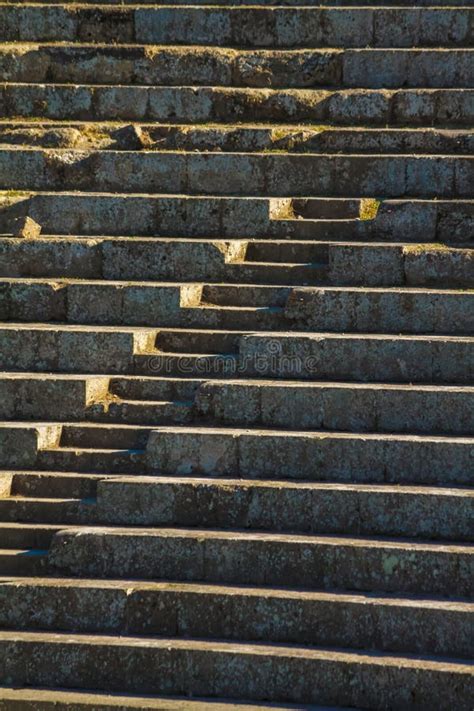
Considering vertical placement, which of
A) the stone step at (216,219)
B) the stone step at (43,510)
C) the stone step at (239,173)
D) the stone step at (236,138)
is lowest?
the stone step at (43,510)

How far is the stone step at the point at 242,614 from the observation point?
8.52 meters

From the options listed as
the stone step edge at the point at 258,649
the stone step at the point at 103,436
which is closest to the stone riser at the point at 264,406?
the stone step at the point at 103,436

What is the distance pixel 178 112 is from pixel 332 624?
7710 mm

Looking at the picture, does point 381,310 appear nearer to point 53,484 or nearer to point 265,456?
point 265,456

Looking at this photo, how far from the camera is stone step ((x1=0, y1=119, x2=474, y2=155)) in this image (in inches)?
535

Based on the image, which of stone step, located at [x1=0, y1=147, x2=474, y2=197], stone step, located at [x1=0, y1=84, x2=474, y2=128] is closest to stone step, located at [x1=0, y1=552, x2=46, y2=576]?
stone step, located at [x1=0, y1=147, x2=474, y2=197]

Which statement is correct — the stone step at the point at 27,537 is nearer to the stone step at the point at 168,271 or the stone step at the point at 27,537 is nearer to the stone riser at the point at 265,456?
the stone riser at the point at 265,456

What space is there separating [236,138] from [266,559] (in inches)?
244

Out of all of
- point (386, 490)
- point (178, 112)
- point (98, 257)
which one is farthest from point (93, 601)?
point (178, 112)

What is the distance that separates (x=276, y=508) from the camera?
9.55 meters

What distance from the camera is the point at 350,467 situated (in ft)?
32.1

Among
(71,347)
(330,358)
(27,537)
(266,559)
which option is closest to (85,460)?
(27,537)

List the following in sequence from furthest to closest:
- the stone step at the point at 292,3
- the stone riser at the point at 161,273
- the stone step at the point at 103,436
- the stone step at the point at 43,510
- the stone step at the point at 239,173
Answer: the stone step at the point at 292,3, the stone step at the point at 239,173, the stone riser at the point at 161,273, the stone step at the point at 103,436, the stone step at the point at 43,510

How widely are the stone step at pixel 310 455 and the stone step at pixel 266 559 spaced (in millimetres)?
663
